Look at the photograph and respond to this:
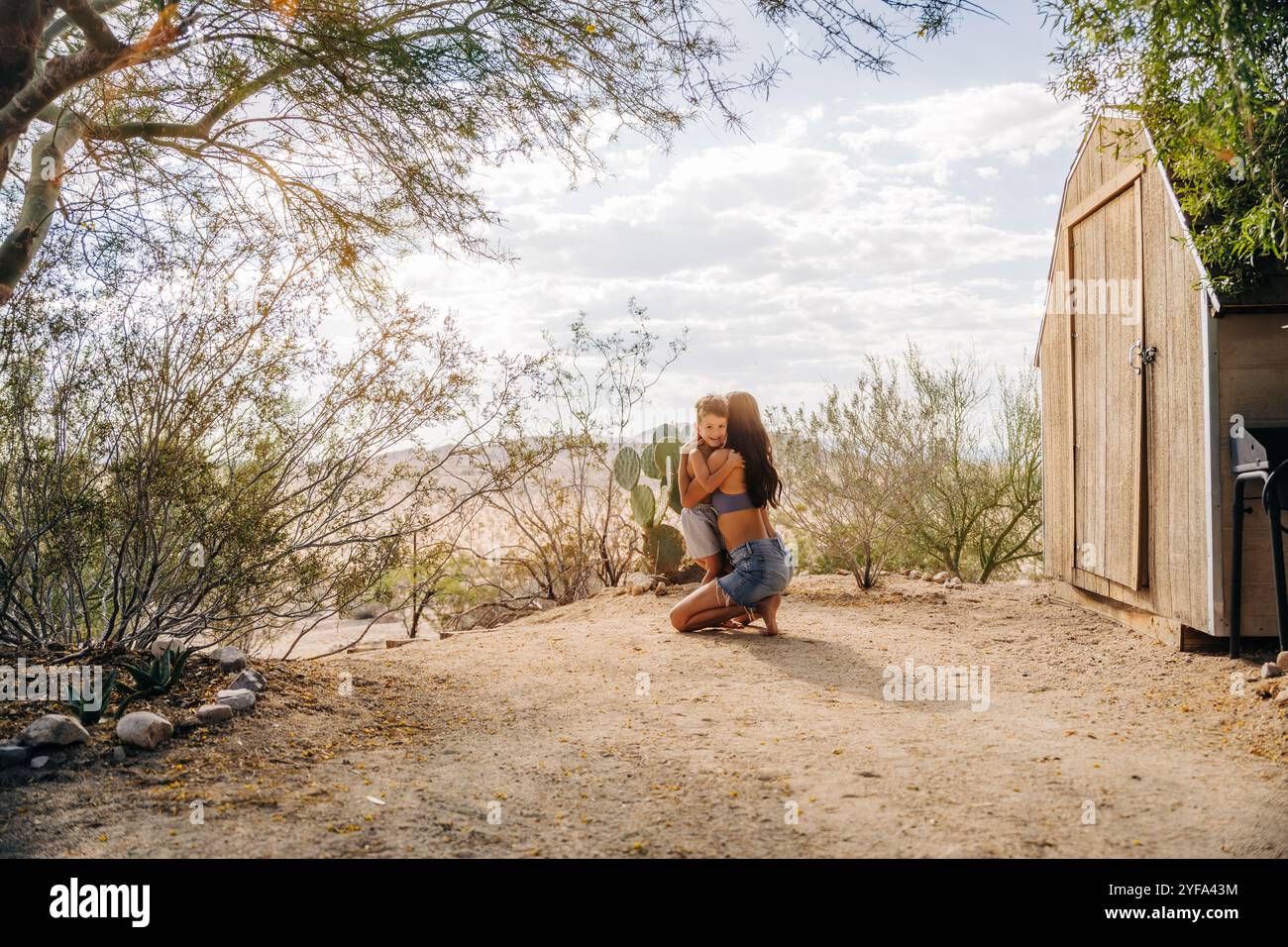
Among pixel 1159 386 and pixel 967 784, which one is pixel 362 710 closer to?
pixel 967 784

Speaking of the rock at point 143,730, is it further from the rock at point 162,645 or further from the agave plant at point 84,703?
the rock at point 162,645

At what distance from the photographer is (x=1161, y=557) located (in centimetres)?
572

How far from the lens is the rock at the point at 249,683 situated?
4062 millimetres

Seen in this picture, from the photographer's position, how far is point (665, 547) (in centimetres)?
870

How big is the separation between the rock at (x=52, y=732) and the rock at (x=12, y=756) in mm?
82

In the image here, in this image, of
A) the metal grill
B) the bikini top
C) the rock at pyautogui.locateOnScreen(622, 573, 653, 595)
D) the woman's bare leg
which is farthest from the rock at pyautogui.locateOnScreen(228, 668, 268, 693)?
the metal grill

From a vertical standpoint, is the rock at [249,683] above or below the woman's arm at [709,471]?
below

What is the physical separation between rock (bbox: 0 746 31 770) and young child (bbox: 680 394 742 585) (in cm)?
399

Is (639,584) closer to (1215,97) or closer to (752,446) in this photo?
(752,446)

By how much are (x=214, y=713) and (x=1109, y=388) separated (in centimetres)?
627

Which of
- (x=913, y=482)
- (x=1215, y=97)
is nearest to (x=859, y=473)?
(x=913, y=482)

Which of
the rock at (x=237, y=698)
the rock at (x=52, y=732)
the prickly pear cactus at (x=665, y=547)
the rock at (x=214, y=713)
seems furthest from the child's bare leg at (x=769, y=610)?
the rock at (x=52, y=732)
